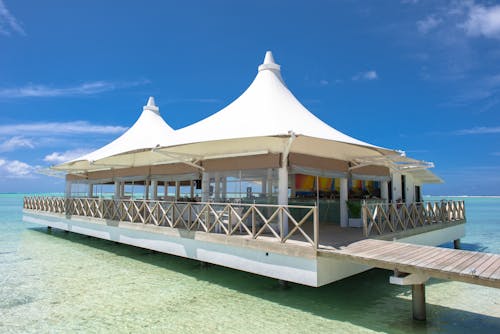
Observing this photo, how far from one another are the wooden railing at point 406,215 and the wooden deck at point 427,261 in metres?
1.39

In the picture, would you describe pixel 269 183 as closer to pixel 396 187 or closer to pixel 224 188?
pixel 224 188

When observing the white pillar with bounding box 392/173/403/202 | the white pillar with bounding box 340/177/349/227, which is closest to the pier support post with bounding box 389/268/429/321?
the white pillar with bounding box 340/177/349/227

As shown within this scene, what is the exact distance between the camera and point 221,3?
11.6 m

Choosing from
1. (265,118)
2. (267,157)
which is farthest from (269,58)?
(267,157)

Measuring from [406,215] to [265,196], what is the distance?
4.53 metres

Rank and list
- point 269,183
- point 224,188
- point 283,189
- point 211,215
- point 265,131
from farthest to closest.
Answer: point 224,188
point 269,183
point 211,215
point 283,189
point 265,131

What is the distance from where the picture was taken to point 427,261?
5375 mm

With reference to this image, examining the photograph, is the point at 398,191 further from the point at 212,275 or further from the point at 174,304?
the point at 174,304

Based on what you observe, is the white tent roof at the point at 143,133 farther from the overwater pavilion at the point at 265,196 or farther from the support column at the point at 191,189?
the support column at the point at 191,189

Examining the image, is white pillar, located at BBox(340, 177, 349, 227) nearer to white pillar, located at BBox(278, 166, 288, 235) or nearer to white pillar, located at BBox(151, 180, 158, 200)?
white pillar, located at BBox(278, 166, 288, 235)

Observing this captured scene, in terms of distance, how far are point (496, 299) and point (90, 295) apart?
9.13m

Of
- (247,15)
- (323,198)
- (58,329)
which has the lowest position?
(58,329)

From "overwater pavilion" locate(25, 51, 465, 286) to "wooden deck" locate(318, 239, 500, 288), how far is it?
0.58 meters

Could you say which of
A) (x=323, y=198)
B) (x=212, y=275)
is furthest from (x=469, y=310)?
(x=323, y=198)
